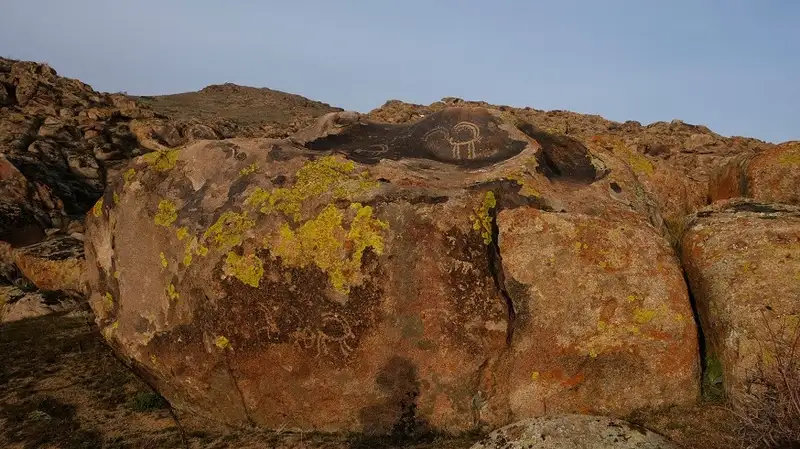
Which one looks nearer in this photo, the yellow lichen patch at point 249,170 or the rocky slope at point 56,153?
the yellow lichen patch at point 249,170

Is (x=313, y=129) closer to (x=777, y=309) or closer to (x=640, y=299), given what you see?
(x=640, y=299)

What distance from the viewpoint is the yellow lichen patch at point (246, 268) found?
19.8 ft

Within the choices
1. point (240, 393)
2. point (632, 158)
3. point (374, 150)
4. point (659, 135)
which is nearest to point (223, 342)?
point (240, 393)

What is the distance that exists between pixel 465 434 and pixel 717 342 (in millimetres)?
2874

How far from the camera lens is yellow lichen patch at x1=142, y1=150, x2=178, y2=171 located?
718 cm

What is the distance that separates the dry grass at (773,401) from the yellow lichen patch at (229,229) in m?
5.22

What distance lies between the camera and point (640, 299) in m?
5.73

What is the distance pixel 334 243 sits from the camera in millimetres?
5992

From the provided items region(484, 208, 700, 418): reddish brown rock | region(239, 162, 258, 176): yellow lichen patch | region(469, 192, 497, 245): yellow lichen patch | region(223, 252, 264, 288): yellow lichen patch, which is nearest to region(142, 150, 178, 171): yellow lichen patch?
region(239, 162, 258, 176): yellow lichen patch

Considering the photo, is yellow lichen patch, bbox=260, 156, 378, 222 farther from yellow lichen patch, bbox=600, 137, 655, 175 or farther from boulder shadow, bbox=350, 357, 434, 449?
yellow lichen patch, bbox=600, 137, 655, 175

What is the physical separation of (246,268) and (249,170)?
1.50m

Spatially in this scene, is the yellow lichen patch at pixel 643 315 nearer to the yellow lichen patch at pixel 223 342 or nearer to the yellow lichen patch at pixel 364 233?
the yellow lichen patch at pixel 364 233

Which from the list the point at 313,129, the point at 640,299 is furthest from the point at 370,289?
the point at 313,129

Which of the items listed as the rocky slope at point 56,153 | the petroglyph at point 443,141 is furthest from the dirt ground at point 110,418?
the petroglyph at point 443,141
